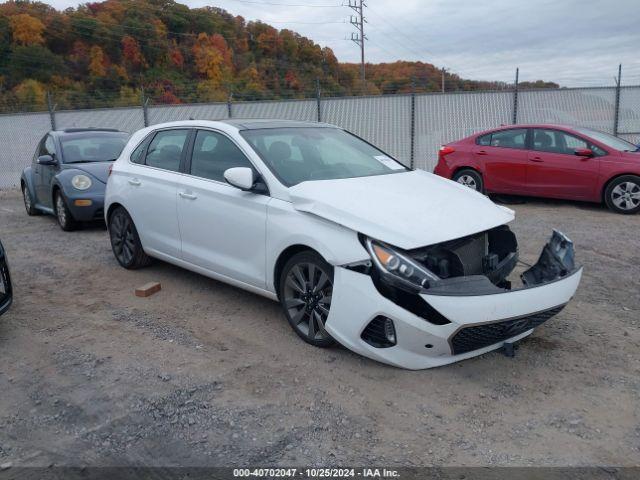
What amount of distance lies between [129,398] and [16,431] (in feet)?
2.01

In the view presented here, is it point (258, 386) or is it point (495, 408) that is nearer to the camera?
point (495, 408)

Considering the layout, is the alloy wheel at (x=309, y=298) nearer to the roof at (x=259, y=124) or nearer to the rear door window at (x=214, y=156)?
the rear door window at (x=214, y=156)

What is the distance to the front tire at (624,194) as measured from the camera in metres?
8.75

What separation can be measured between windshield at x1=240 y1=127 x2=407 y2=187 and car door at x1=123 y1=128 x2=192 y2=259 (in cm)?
92

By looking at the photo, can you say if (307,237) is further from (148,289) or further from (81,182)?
(81,182)

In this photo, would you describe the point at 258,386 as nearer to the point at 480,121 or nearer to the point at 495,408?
the point at 495,408

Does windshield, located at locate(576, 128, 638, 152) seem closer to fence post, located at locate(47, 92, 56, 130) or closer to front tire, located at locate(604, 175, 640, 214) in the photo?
front tire, located at locate(604, 175, 640, 214)

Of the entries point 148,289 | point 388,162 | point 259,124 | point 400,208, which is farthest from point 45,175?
point 400,208

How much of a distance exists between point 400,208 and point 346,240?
0.46m

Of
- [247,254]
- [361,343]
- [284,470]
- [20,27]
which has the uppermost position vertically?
[20,27]

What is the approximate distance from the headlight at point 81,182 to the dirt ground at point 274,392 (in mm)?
3267

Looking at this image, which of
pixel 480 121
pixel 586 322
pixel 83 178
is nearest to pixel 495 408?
pixel 586 322

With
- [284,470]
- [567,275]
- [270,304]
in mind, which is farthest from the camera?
[270,304]

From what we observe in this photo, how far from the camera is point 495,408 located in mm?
3316
